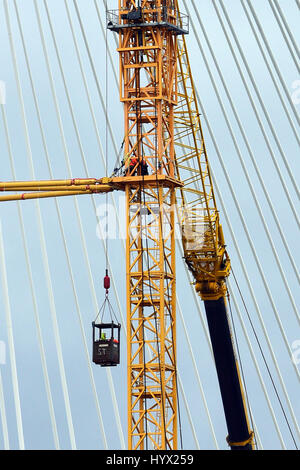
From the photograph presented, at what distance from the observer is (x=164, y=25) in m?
38.9

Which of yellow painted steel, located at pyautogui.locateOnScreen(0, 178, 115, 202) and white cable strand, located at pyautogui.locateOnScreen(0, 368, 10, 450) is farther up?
yellow painted steel, located at pyautogui.locateOnScreen(0, 178, 115, 202)

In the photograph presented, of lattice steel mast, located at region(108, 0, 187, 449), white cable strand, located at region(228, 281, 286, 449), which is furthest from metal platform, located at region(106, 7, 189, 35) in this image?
white cable strand, located at region(228, 281, 286, 449)

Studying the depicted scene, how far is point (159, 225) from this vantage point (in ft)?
126

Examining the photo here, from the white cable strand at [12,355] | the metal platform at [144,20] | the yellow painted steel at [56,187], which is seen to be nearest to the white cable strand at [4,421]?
the white cable strand at [12,355]

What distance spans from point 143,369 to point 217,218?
4615 mm

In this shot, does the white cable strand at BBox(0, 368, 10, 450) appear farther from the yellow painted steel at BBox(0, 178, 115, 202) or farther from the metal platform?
the metal platform

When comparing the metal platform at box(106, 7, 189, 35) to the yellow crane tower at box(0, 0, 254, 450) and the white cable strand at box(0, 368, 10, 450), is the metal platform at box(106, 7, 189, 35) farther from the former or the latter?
the white cable strand at box(0, 368, 10, 450)

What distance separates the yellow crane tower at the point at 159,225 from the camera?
38.3m

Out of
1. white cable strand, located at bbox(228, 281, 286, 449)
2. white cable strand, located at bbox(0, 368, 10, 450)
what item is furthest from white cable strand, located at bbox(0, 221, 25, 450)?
white cable strand, located at bbox(228, 281, 286, 449)

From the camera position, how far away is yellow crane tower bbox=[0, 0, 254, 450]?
126ft

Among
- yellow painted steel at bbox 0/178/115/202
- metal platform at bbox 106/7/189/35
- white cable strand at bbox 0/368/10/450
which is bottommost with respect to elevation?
white cable strand at bbox 0/368/10/450

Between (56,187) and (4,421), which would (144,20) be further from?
(4,421)
